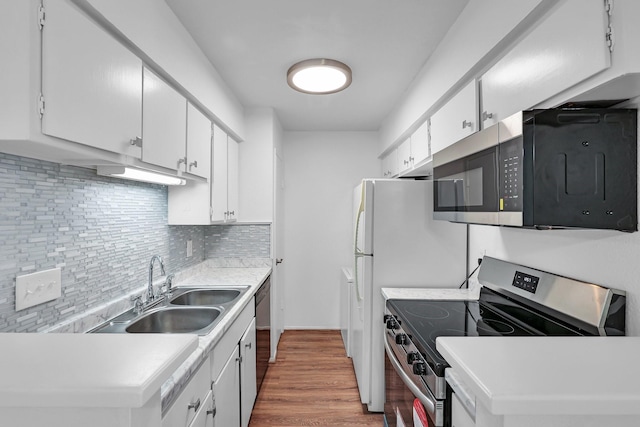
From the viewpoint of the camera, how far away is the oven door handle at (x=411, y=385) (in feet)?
3.97

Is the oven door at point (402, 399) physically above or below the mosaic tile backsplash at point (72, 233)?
below

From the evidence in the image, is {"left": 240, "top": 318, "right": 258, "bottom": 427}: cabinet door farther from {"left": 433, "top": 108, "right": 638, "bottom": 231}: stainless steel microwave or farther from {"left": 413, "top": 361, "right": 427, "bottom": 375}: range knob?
{"left": 433, "top": 108, "right": 638, "bottom": 231}: stainless steel microwave

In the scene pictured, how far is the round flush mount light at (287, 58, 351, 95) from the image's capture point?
2.18 metres

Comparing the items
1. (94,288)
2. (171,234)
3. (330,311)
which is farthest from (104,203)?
(330,311)

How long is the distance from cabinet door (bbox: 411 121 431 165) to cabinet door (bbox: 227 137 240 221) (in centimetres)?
149

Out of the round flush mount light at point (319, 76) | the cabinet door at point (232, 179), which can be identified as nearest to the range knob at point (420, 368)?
the round flush mount light at point (319, 76)

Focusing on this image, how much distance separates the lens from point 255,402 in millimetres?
2451

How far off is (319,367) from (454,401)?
2135mm

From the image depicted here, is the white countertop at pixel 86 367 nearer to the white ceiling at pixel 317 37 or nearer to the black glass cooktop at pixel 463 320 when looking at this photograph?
the black glass cooktop at pixel 463 320

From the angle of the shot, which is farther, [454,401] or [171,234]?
[171,234]

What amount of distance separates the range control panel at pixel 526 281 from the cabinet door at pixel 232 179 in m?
2.05

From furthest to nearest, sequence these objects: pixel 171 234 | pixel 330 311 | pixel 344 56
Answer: pixel 330 311 → pixel 171 234 → pixel 344 56

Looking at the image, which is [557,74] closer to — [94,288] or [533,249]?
[533,249]

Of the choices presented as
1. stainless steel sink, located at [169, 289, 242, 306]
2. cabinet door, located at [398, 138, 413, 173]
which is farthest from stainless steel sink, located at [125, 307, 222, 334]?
cabinet door, located at [398, 138, 413, 173]
